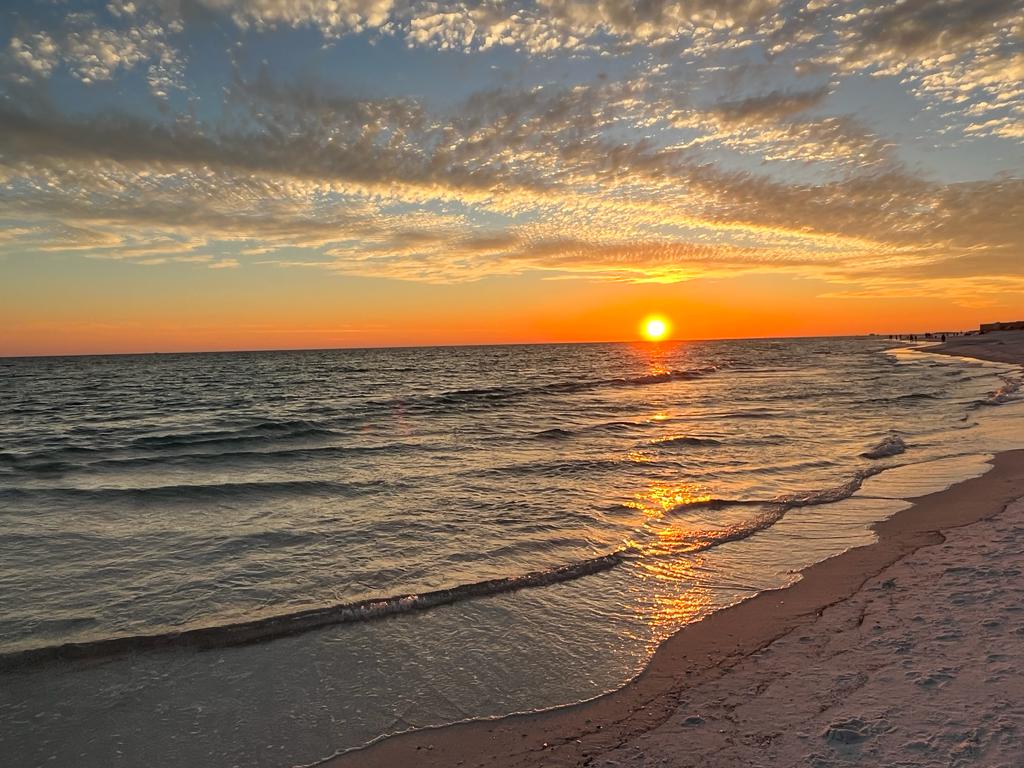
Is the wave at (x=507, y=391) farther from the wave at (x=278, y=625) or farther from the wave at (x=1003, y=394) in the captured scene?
the wave at (x=278, y=625)

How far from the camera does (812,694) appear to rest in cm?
614

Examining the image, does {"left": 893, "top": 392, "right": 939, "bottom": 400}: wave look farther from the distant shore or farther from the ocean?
the distant shore

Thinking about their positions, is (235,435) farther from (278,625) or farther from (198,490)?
(278,625)

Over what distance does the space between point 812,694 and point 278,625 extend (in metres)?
6.81

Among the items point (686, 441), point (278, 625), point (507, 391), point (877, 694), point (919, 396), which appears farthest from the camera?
point (507, 391)

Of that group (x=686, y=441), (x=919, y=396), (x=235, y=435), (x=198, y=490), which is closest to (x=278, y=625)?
(x=198, y=490)

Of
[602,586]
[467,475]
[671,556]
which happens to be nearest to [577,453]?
[467,475]

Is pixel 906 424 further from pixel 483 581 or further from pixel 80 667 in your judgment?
pixel 80 667

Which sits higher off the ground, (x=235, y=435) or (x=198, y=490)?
(x=235, y=435)

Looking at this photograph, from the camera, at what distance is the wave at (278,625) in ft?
26.8

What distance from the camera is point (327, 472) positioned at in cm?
2066

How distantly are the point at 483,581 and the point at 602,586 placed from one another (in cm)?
194

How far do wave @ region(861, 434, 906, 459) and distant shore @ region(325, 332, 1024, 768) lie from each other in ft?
42.0

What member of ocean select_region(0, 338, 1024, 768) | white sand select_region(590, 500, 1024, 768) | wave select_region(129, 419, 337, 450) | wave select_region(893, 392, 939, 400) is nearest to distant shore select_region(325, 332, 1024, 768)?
white sand select_region(590, 500, 1024, 768)
